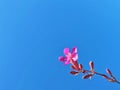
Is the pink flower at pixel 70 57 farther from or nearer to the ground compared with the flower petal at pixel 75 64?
farther from the ground

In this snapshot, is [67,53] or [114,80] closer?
[114,80]

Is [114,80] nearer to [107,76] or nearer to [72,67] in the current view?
[107,76]

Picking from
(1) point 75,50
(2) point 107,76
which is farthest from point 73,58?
(2) point 107,76

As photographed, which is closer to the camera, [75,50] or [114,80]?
[114,80]

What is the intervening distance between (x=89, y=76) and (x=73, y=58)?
0.66ft

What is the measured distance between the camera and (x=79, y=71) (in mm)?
3260

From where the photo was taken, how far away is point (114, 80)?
10.3 feet

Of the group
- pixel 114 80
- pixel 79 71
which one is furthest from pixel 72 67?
pixel 114 80

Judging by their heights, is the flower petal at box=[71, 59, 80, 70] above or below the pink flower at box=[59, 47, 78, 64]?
below

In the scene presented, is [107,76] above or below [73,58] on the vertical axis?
below

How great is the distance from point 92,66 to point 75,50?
0.18 meters

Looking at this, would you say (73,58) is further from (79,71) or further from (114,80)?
(114,80)

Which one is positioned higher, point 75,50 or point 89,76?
point 75,50

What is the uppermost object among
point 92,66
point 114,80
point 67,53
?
point 67,53
